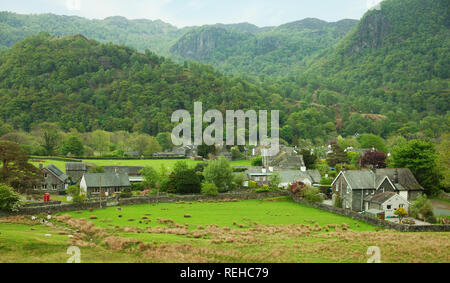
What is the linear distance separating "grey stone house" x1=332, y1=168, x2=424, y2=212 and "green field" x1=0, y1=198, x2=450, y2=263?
4575mm

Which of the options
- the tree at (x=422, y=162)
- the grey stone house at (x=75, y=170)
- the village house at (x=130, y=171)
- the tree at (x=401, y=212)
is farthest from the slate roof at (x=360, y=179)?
the grey stone house at (x=75, y=170)

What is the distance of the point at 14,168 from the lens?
4762cm

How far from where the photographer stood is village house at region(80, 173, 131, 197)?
183ft

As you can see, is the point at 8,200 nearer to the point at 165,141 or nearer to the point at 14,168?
the point at 14,168

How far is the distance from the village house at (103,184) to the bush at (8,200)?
15879 millimetres

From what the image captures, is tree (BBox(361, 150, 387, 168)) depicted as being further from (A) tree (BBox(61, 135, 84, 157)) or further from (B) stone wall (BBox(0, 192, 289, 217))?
(A) tree (BBox(61, 135, 84, 157))

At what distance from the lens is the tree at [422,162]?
53000 millimetres

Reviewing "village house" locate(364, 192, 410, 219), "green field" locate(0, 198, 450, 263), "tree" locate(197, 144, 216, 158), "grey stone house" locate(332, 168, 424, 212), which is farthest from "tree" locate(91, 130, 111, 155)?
"village house" locate(364, 192, 410, 219)

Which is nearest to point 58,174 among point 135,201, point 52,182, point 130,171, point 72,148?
point 52,182

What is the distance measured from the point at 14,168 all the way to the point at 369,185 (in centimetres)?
4523

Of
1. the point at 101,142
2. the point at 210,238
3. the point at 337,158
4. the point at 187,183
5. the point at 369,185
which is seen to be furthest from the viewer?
the point at 101,142

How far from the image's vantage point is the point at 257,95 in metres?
195
